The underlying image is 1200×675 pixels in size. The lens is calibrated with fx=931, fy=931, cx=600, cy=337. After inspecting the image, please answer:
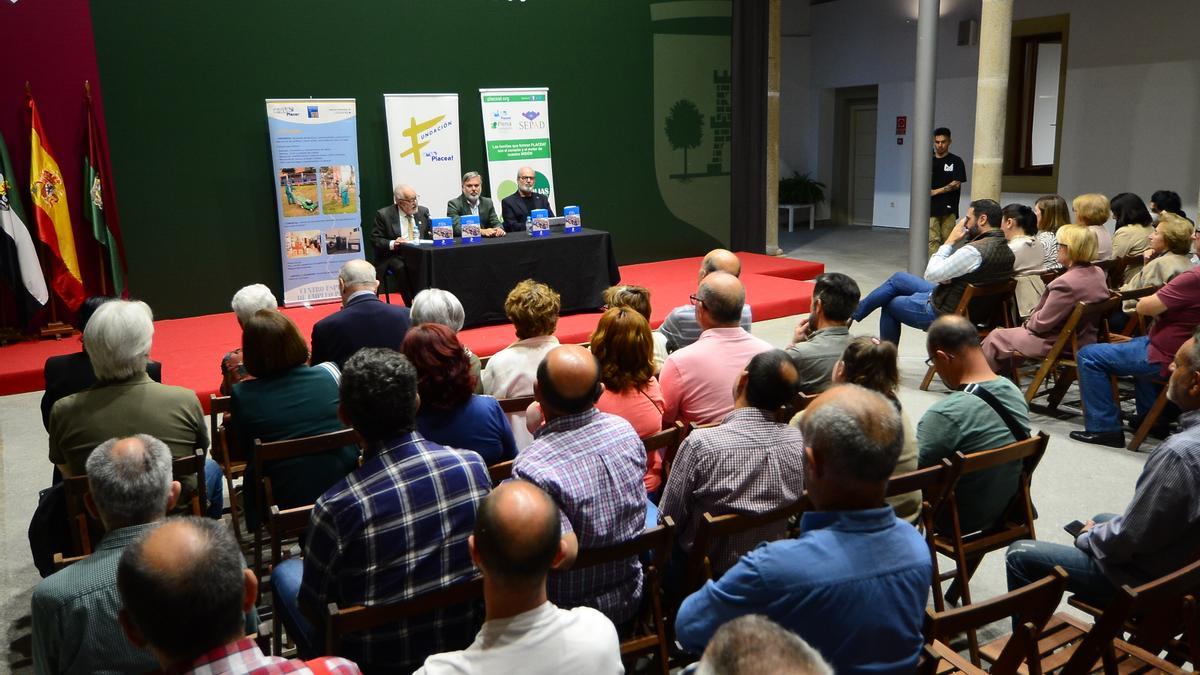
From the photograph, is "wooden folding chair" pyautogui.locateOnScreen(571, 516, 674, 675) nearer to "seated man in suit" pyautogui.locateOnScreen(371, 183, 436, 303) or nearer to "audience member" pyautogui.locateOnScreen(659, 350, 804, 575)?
"audience member" pyautogui.locateOnScreen(659, 350, 804, 575)

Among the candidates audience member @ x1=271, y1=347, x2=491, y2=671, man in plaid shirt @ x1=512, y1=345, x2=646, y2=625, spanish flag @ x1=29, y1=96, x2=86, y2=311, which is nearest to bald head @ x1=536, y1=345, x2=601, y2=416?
man in plaid shirt @ x1=512, y1=345, x2=646, y2=625

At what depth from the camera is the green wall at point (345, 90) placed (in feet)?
24.1

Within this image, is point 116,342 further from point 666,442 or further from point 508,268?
point 508,268

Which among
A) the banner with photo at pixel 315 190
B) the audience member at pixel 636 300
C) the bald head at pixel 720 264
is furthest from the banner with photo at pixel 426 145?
the audience member at pixel 636 300

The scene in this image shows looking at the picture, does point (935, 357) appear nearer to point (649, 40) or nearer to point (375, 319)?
point (375, 319)

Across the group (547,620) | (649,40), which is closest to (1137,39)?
(649,40)

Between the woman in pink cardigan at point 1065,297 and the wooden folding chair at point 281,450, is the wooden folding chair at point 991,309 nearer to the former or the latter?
the woman in pink cardigan at point 1065,297

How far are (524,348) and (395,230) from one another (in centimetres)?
422

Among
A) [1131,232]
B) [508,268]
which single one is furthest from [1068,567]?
[508,268]

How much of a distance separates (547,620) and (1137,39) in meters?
11.2

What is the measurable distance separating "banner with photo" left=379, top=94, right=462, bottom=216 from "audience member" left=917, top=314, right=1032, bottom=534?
20.2ft

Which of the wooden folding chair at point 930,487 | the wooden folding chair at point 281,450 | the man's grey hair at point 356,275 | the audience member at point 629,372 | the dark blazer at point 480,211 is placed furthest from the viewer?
the dark blazer at point 480,211

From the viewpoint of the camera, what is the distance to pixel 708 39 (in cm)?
1012

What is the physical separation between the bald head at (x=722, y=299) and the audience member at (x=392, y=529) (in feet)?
4.96
